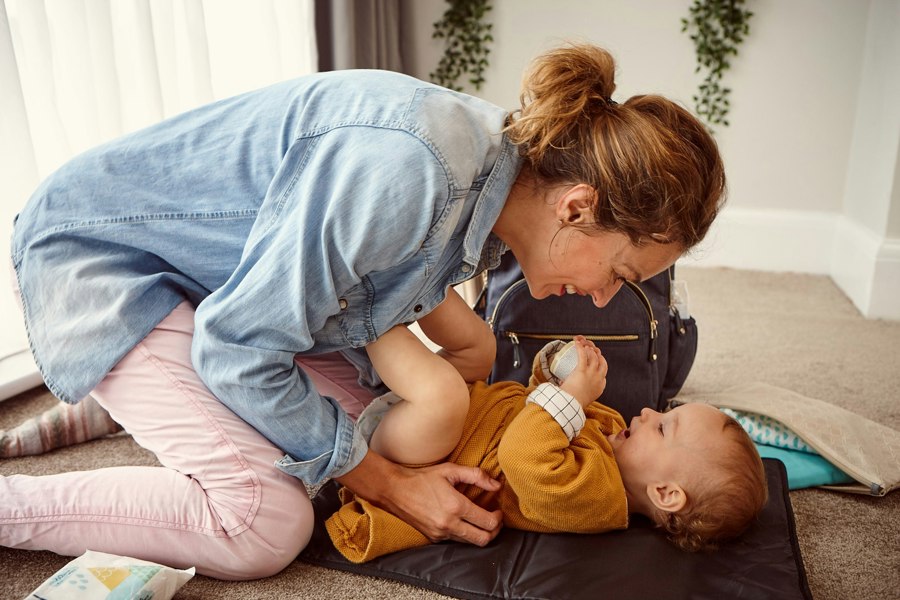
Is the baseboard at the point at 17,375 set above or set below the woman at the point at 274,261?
below

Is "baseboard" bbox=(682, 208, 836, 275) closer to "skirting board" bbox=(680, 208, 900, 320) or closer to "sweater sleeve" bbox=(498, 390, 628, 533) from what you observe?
"skirting board" bbox=(680, 208, 900, 320)

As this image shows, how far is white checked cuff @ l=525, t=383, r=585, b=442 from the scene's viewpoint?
115 centimetres

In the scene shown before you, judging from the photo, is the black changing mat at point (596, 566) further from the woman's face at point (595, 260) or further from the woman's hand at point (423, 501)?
the woman's face at point (595, 260)

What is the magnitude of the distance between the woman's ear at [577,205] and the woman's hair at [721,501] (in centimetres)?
40

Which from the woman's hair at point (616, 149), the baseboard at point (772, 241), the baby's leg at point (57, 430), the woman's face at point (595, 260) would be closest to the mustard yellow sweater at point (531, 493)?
the woman's face at point (595, 260)

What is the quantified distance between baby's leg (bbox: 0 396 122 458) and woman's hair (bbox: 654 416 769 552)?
3.48 feet

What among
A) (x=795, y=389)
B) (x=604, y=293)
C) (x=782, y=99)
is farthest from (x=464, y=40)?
(x=604, y=293)

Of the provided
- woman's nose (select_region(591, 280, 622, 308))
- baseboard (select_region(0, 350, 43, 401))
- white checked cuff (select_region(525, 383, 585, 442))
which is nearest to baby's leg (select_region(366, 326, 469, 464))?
white checked cuff (select_region(525, 383, 585, 442))

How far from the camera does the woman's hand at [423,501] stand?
112 cm

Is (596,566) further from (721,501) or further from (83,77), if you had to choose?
(83,77)

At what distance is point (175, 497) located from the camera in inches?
42.2

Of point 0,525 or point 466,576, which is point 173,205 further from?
point 466,576

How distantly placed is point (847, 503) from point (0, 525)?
132cm

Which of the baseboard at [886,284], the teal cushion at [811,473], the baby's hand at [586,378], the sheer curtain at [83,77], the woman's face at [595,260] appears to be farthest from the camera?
the baseboard at [886,284]
